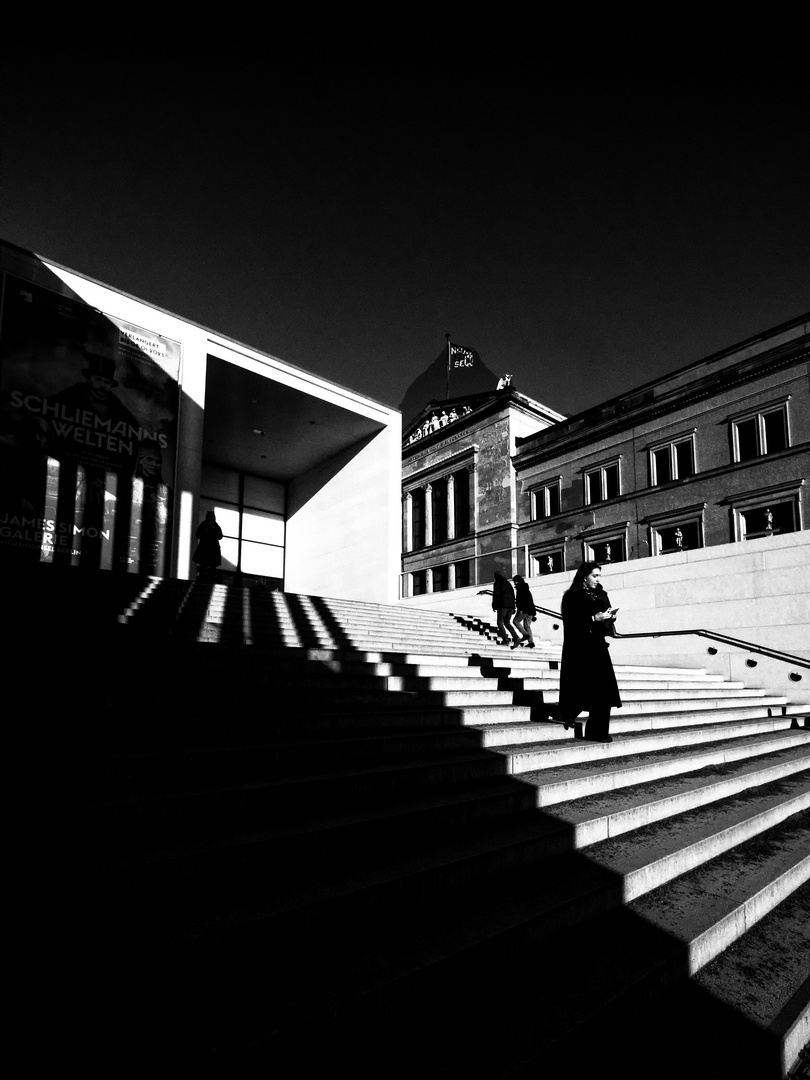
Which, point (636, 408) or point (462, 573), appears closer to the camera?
point (636, 408)

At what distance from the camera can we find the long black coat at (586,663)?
6.06m

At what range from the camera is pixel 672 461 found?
27.7 m

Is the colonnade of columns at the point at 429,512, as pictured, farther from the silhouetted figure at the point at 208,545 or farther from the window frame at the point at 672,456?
the silhouetted figure at the point at 208,545

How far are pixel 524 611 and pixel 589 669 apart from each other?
733 centimetres

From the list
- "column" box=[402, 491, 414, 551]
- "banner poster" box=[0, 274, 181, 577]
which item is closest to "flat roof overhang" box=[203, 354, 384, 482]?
"banner poster" box=[0, 274, 181, 577]

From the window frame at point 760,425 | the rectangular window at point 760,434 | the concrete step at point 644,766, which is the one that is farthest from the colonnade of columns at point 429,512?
the concrete step at point 644,766

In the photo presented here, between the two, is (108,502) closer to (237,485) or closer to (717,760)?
(237,485)

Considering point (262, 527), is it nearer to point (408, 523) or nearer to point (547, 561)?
point (547, 561)

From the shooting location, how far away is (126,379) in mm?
15250

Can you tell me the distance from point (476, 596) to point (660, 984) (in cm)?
1585

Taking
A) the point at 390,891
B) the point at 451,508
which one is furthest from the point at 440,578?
the point at 390,891

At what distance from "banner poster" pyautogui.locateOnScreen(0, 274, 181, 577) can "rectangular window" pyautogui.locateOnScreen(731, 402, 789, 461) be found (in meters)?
22.3

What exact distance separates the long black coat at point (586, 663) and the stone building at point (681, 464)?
13.6 meters

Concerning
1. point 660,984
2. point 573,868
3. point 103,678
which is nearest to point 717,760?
point 573,868
